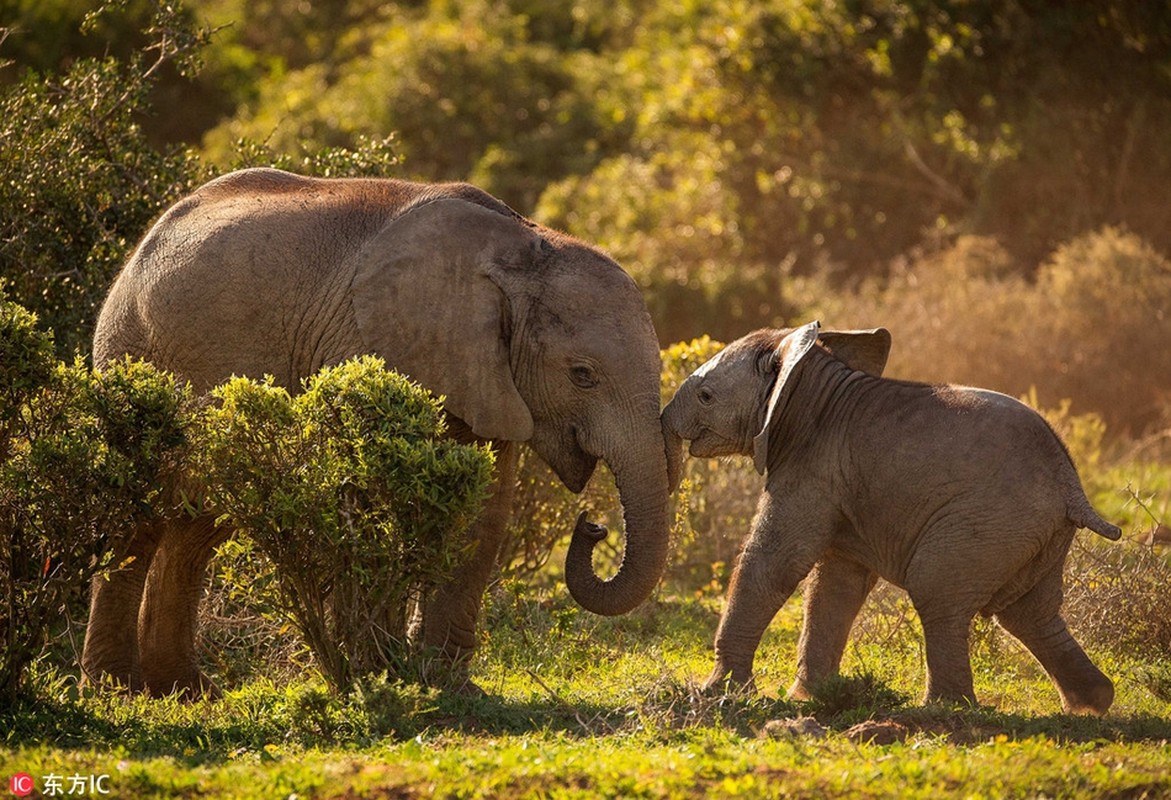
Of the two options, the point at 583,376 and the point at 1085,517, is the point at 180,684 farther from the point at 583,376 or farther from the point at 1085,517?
the point at 1085,517

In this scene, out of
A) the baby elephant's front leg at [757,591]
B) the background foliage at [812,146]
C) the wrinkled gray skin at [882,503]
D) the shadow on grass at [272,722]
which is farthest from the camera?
the background foliage at [812,146]

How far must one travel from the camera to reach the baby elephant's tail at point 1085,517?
8711 millimetres

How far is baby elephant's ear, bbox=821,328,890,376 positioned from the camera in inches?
392

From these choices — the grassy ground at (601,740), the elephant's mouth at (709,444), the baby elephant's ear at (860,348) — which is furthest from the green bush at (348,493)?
the baby elephant's ear at (860,348)

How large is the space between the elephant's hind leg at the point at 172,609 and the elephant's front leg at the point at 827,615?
11.2 feet

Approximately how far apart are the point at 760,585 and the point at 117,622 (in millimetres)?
3708

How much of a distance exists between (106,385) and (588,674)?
11.0ft

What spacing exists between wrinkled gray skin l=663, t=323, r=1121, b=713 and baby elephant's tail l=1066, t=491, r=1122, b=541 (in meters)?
0.01

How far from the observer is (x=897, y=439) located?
919 centimetres

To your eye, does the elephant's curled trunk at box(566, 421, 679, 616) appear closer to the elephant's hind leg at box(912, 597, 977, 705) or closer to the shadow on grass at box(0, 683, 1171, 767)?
the shadow on grass at box(0, 683, 1171, 767)

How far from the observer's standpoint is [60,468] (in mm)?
8523

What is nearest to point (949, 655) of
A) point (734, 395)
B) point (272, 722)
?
Answer: point (734, 395)

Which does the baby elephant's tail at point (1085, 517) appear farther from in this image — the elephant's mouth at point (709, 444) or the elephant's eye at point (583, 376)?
the elephant's eye at point (583, 376)

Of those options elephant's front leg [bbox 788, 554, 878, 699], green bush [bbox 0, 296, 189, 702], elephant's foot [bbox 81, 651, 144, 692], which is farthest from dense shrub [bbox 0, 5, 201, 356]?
elephant's front leg [bbox 788, 554, 878, 699]
